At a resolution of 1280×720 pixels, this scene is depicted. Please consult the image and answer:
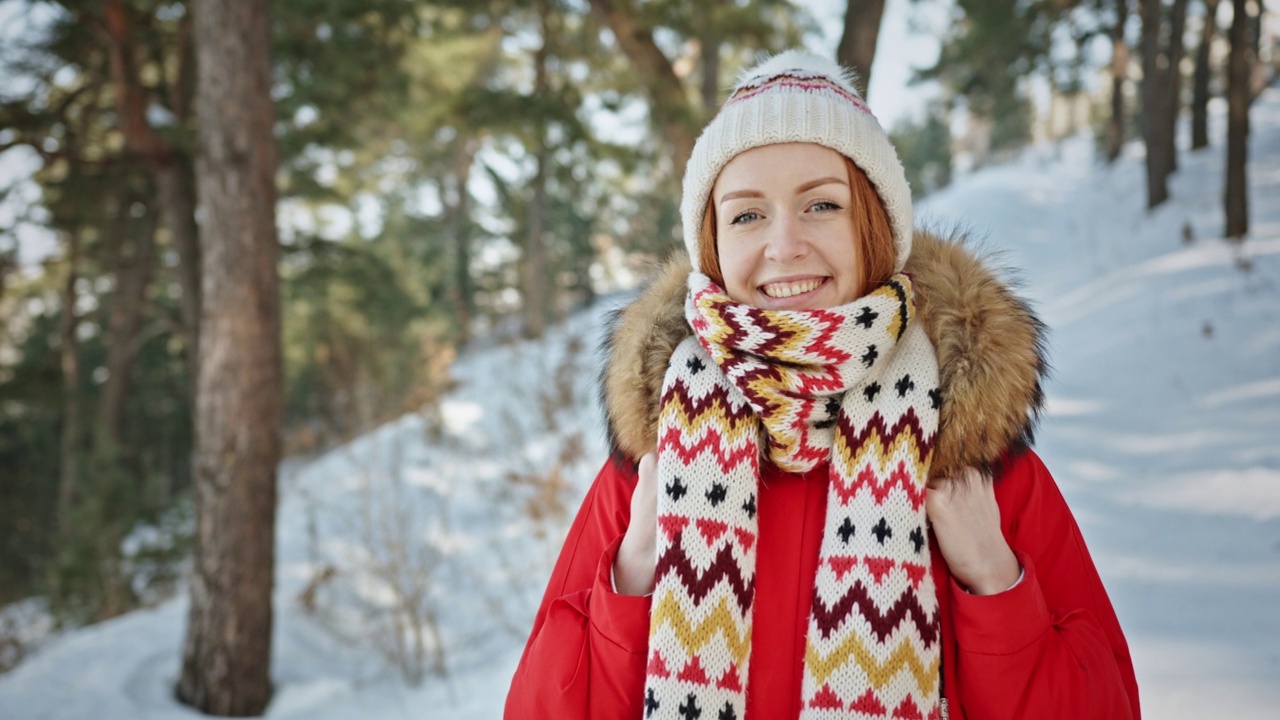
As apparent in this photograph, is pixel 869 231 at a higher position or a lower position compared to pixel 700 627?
higher

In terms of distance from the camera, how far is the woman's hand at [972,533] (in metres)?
1.40

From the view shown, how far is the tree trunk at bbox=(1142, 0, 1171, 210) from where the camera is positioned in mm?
12648

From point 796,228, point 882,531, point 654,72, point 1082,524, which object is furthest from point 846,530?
point 654,72

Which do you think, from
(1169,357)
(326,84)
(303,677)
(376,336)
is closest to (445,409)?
(376,336)

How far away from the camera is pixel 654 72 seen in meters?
5.95

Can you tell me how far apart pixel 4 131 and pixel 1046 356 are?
29.5ft

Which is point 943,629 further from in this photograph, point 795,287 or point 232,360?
point 232,360

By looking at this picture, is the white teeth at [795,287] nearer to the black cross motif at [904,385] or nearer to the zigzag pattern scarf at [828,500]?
the zigzag pattern scarf at [828,500]

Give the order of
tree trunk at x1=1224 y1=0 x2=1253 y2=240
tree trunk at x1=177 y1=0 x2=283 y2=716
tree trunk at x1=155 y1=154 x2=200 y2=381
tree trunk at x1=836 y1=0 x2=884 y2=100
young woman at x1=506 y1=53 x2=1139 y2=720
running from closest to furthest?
young woman at x1=506 y1=53 x2=1139 y2=720 < tree trunk at x1=836 y1=0 x2=884 y2=100 < tree trunk at x1=177 y1=0 x2=283 y2=716 < tree trunk at x1=155 y1=154 x2=200 y2=381 < tree trunk at x1=1224 y1=0 x2=1253 y2=240

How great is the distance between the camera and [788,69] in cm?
166

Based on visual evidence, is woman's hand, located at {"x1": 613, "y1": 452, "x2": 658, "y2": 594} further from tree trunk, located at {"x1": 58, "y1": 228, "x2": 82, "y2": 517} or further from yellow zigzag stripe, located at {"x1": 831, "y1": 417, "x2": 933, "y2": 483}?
tree trunk, located at {"x1": 58, "y1": 228, "x2": 82, "y2": 517}

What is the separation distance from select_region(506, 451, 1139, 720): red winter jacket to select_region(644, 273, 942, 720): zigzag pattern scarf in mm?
64

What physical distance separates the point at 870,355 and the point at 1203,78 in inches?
622

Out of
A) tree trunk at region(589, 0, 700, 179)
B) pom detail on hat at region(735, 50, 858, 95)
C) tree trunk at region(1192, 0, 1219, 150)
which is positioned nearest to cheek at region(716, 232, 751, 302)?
pom detail on hat at region(735, 50, 858, 95)
